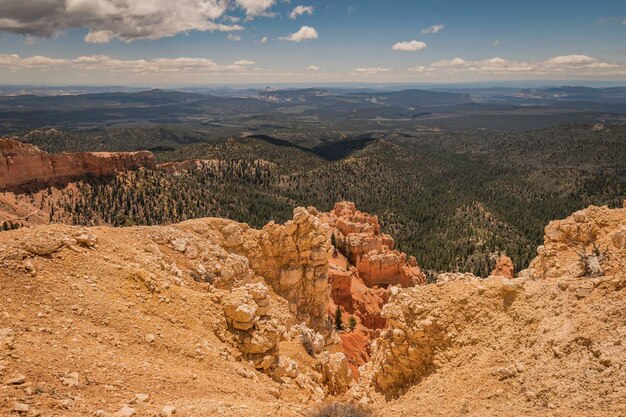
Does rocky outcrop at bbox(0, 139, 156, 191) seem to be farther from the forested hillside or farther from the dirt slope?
the dirt slope

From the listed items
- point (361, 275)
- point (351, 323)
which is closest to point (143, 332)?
point (351, 323)

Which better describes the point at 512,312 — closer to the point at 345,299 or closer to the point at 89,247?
the point at 89,247

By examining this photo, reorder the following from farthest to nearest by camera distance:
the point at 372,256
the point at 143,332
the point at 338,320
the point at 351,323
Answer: the point at 372,256 → the point at 351,323 → the point at 338,320 → the point at 143,332

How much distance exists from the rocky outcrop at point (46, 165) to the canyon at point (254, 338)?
8547 cm

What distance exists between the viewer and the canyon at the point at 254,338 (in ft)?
32.5

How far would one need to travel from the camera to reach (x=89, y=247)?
53.4ft

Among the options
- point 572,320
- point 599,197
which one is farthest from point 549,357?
point 599,197

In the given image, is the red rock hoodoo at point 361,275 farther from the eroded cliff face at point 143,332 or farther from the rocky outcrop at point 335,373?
the eroded cliff face at point 143,332

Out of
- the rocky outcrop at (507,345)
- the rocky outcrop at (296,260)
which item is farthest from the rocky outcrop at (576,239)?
the rocky outcrop at (296,260)

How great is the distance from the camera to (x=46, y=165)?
309 ft

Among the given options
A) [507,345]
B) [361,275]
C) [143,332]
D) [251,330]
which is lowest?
[361,275]

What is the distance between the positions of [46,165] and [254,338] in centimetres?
9791

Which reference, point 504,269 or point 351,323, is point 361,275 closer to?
point 351,323

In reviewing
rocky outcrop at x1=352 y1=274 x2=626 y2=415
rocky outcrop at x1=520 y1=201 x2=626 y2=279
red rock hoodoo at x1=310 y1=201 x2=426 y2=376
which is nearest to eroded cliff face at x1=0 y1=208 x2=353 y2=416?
rocky outcrop at x1=352 y1=274 x2=626 y2=415
